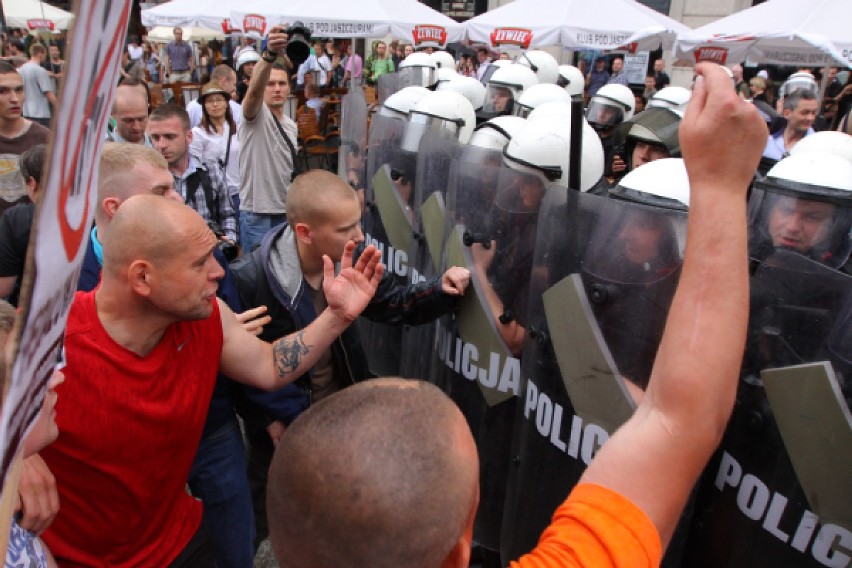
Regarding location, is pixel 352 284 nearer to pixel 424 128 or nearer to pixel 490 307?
pixel 490 307

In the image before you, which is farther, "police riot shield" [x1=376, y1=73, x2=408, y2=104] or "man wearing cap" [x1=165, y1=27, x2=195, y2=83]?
"man wearing cap" [x1=165, y1=27, x2=195, y2=83]

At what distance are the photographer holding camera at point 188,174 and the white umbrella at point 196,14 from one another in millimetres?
7137

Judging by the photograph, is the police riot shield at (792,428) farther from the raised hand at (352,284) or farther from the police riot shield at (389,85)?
the police riot shield at (389,85)

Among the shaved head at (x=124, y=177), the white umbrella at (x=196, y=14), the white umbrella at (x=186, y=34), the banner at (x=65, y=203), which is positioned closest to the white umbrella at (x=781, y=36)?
the shaved head at (x=124, y=177)

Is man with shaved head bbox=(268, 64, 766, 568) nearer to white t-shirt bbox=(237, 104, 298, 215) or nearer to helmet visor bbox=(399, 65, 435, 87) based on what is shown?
white t-shirt bbox=(237, 104, 298, 215)

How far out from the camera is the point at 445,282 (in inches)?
102

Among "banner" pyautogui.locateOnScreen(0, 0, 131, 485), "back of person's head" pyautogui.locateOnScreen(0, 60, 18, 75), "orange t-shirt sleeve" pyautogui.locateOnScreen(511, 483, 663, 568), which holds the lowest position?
"orange t-shirt sleeve" pyautogui.locateOnScreen(511, 483, 663, 568)

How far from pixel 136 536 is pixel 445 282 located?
1375 mm

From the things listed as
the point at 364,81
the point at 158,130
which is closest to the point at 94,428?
the point at 158,130

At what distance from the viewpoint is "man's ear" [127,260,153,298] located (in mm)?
1727

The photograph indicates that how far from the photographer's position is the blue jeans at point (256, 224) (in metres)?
5.22

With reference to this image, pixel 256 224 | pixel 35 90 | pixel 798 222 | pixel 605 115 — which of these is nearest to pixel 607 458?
pixel 798 222

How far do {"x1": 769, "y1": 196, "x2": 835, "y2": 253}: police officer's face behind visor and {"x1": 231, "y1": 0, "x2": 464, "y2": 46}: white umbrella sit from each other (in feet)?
25.4

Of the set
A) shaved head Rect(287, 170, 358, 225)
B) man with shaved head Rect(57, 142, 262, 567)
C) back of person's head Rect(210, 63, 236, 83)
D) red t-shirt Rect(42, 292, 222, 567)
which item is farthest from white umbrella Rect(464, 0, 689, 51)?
red t-shirt Rect(42, 292, 222, 567)
